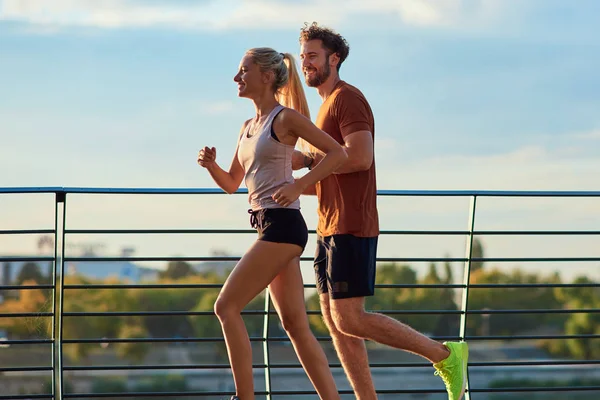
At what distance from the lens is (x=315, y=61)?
181 inches

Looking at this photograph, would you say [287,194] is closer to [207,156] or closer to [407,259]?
[207,156]

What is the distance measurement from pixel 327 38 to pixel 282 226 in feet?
2.99

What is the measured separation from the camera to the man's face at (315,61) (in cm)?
459

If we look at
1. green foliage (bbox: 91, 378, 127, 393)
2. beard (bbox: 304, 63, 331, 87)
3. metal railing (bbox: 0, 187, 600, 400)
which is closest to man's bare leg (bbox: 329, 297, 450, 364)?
metal railing (bbox: 0, 187, 600, 400)

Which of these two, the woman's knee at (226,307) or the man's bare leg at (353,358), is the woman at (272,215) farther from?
the man's bare leg at (353,358)

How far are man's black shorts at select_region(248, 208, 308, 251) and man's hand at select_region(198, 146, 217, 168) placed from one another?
355 millimetres

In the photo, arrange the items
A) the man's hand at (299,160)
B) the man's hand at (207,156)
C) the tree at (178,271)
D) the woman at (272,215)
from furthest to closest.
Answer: the tree at (178,271) → the man's hand at (299,160) → the man's hand at (207,156) → the woman at (272,215)

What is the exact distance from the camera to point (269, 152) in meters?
4.27

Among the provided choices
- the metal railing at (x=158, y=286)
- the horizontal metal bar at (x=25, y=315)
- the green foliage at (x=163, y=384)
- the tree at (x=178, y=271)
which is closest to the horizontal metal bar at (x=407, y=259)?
the metal railing at (x=158, y=286)

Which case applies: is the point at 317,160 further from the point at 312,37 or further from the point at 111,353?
the point at 111,353

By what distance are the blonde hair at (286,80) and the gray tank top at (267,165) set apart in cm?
16

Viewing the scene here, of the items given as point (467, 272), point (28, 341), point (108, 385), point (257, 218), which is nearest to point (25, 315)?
point (28, 341)

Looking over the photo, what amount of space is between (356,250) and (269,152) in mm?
584

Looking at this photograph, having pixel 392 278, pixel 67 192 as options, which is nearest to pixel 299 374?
pixel 392 278
